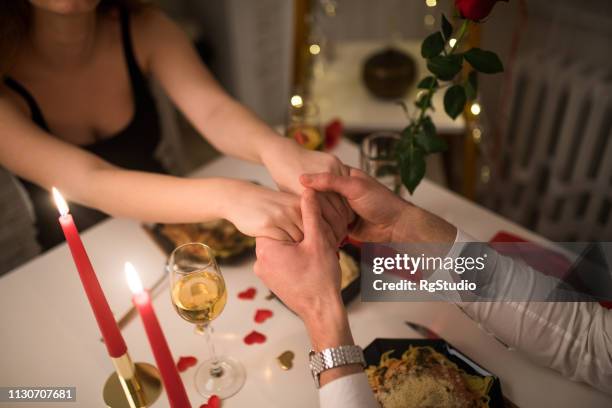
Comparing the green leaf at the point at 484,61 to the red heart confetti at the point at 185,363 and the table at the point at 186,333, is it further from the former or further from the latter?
the red heart confetti at the point at 185,363

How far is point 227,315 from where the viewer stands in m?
0.94

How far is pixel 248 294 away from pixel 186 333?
14cm

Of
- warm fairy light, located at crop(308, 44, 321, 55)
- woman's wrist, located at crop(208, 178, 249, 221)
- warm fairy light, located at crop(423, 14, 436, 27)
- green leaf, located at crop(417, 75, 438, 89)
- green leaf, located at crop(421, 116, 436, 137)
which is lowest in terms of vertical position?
woman's wrist, located at crop(208, 178, 249, 221)

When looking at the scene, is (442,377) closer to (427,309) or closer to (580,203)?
(427,309)

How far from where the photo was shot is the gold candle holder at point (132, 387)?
2.43 feet

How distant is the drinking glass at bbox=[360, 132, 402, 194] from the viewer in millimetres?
1111

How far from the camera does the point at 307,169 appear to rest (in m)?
0.98

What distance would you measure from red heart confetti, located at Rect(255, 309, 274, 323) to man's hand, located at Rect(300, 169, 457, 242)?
0.25 meters

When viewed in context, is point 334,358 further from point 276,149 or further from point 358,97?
point 358,97

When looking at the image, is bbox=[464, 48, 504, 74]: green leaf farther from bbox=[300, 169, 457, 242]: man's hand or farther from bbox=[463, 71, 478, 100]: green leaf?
bbox=[300, 169, 457, 242]: man's hand

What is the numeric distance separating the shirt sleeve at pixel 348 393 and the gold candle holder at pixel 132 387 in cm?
29

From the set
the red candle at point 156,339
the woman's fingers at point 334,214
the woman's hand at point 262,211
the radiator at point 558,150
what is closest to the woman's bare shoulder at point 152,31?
the woman's hand at point 262,211

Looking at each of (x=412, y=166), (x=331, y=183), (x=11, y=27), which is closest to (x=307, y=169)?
(x=331, y=183)

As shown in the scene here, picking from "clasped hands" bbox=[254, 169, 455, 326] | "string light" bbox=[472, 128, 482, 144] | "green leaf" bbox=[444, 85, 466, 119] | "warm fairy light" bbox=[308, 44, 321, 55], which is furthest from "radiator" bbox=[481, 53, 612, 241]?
"clasped hands" bbox=[254, 169, 455, 326]
